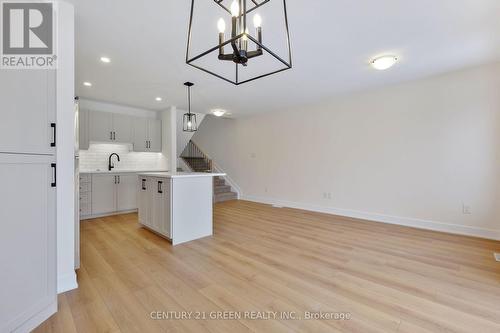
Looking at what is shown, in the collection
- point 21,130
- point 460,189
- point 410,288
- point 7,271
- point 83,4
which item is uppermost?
point 83,4

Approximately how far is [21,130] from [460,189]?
535cm

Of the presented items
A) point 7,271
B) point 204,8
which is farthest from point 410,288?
point 204,8

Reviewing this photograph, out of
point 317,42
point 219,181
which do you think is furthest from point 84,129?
point 317,42

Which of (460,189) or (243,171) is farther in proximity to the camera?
(243,171)

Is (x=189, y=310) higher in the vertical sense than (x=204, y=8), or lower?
lower

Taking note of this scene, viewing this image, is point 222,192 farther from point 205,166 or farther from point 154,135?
point 154,135

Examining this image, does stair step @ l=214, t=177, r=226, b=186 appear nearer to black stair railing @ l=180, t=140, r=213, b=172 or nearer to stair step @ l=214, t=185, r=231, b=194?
stair step @ l=214, t=185, r=231, b=194

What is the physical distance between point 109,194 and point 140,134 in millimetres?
1632

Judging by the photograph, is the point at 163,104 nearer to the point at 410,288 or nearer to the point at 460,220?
the point at 410,288

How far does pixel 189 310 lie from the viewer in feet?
5.74

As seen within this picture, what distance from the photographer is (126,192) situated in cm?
505

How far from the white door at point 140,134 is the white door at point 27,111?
3954mm

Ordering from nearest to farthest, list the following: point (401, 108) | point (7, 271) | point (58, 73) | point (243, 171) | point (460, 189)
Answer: point (7, 271), point (58, 73), point (460, 189), point (401, 108), point (243, 171)

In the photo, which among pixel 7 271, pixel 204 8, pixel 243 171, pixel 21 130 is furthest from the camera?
pixel 243 171
